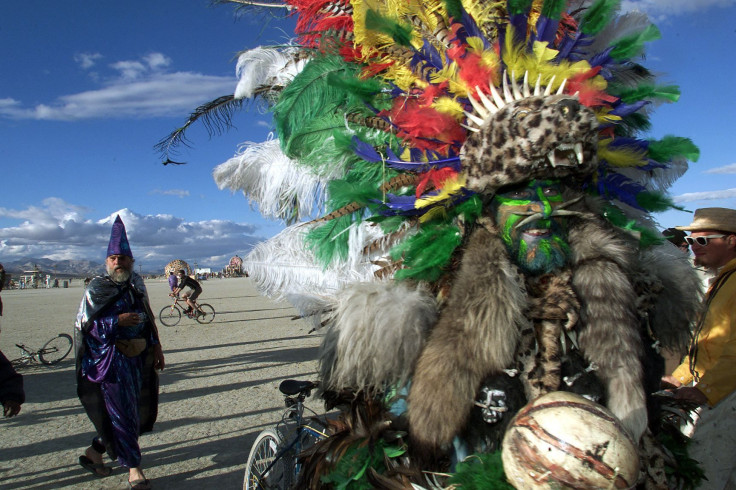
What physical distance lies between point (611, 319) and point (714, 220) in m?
1.90

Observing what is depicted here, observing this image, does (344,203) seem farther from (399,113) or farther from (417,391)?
(417,391)

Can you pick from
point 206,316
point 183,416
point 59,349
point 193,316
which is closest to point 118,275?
point 183,416

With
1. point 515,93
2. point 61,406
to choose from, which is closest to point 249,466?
point 515,93

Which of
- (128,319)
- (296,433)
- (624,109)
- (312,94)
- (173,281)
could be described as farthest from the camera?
(173,281)

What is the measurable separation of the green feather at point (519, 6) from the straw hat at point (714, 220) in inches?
79.5

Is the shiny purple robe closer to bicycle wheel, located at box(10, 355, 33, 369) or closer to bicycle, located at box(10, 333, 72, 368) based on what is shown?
bicycle, located at box(10, 333, 72, 368)

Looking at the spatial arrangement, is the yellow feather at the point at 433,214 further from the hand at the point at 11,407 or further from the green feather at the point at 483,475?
the hand at the point at 11,407

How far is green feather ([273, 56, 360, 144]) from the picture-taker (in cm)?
252

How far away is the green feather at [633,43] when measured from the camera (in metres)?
2.13

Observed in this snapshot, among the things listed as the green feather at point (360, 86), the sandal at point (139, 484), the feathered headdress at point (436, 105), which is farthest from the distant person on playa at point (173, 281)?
the green feather at point (360, 86)

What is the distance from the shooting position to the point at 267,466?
3137 mm

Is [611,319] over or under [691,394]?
over

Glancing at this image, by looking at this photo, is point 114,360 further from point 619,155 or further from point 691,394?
point 691,394

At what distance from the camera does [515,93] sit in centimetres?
188
